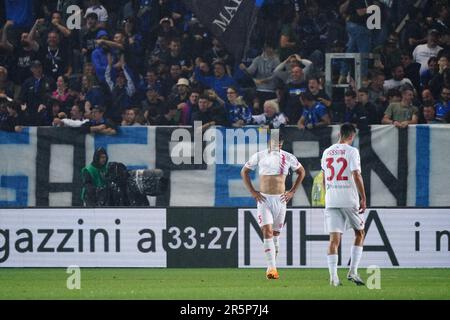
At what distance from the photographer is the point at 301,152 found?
1936 cm

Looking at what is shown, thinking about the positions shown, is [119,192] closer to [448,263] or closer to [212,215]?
[212,215]

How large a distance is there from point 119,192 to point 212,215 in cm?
182

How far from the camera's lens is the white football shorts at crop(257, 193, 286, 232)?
1608cm

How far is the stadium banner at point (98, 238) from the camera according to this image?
18.2m

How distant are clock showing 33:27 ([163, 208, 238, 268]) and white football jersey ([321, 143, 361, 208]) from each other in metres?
3.64

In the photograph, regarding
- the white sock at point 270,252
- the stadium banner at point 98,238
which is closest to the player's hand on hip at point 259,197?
the white sock at point 270,252

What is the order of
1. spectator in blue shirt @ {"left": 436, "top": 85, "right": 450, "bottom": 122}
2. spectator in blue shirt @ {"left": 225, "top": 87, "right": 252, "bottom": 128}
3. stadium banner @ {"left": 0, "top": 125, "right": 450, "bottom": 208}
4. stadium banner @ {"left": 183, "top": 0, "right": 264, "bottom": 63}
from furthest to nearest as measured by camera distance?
stadium banner @ {"left": 183, "top": 0, "right": 264, "bottom": 63} → spectator in blue shirt @ {"left": 225, "top": 87, "right": 252, "bottom": 128} → spectator in blue shirt @ {"left": 436, "top": 85, "right": 450, "bottom": 122} → stadium banner @ {"left": 0, "top": 125, "right": 450, "bottom": 208}

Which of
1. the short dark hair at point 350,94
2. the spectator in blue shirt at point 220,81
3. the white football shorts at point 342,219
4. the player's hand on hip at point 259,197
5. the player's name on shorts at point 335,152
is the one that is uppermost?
the spectator in blue shirt at point 220,81

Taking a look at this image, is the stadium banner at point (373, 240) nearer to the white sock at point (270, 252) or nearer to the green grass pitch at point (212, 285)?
the green grass pitch at point (212, 285)

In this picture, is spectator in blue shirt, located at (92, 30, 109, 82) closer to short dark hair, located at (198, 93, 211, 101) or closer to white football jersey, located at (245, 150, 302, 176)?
short dark hair, located at (198, 93, 211, 101)

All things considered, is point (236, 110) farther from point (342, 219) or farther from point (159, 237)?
point (342, 219)

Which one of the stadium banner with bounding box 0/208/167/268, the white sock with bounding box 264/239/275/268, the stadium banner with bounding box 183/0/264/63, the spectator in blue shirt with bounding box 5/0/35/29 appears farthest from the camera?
the spectator in blue shirt with bounding box 5/0/35/29

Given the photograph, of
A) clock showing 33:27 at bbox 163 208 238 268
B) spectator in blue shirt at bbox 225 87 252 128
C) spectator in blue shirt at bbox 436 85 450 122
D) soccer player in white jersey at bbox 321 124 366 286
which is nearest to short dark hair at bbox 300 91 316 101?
spectator in blue shirt at bbox 225 87 252 128

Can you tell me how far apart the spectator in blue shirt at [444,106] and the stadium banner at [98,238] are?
511 centimetres
